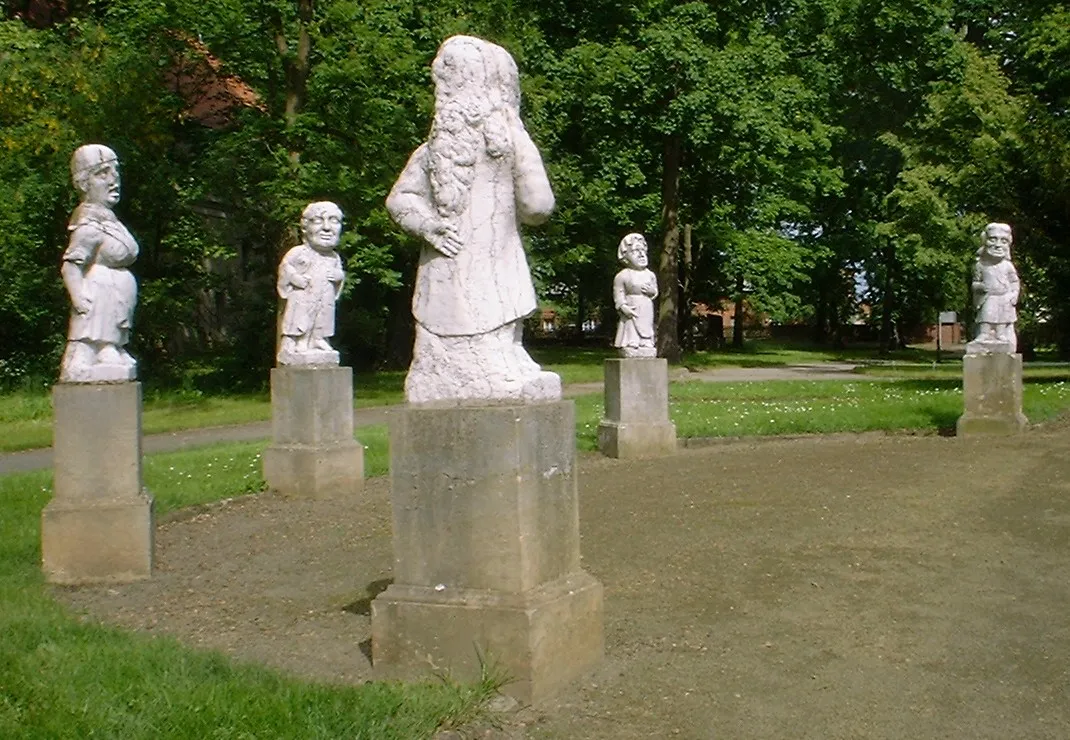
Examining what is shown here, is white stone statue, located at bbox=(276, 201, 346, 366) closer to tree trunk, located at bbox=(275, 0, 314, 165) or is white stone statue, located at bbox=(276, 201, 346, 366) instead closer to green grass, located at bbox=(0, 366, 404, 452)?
green grass, located at bbox=(0, 366, 404, 452)

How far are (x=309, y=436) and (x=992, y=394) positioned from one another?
8.93 meters

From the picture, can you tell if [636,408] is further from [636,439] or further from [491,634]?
[491,634]

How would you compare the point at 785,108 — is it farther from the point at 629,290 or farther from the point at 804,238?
the point at 629,290

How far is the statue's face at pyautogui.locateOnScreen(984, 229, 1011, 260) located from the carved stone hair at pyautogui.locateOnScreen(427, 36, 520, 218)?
11859mm

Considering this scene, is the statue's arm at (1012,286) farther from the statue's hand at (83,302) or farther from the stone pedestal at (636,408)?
the statue's hand at (83,302)

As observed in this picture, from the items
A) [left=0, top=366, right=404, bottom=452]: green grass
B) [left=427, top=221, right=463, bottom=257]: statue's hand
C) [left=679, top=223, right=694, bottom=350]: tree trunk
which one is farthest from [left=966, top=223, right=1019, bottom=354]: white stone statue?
[left=679, top=223, right=694, bottom=350]: tree trunk

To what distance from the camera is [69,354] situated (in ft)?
27.8

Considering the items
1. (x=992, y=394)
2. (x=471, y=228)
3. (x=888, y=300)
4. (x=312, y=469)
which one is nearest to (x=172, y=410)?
(x=312, y=469)

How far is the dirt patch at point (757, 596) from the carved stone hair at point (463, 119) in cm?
232

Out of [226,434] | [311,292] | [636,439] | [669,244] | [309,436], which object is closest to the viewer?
[309,436]

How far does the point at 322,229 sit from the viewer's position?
12172mm

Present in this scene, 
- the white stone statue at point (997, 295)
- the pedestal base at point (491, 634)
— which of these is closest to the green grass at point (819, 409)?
the white stone statue at point (997, 295)

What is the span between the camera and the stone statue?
14727 millimetres

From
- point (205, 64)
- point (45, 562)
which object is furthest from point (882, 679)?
point (205, 64)
